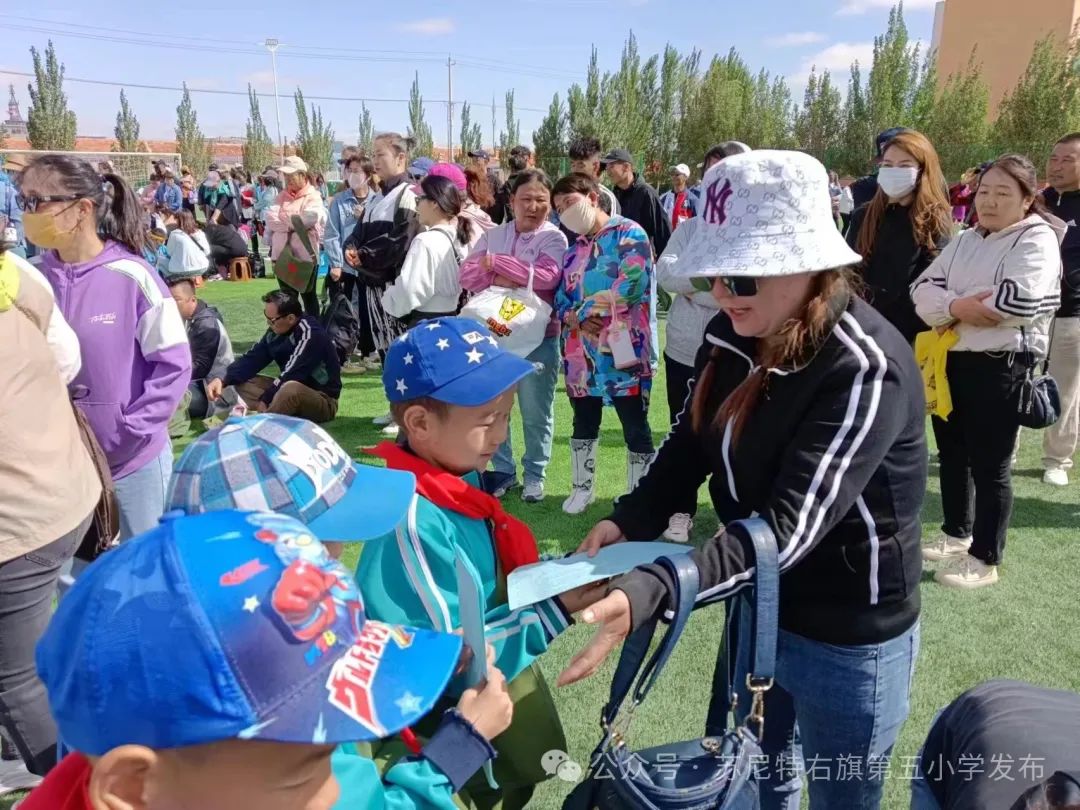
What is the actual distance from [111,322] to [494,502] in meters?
1.85

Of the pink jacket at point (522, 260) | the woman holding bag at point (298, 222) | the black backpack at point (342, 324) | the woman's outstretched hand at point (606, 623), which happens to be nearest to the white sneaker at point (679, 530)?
the pink jacket at point (522, 260)

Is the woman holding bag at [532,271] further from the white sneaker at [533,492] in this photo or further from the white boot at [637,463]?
the white boot at [637,463]

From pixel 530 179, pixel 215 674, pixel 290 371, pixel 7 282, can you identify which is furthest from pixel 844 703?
pixel 290 371

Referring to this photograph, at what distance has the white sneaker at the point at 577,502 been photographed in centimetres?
491

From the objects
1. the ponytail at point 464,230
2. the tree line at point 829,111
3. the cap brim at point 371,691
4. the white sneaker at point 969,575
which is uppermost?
the tree line at point 829,111

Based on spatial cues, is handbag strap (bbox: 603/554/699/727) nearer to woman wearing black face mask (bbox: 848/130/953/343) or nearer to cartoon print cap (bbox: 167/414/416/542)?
cartoon print cap (bbox: 167/414/416/542)

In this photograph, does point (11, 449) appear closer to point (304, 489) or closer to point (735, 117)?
point (304, 489)

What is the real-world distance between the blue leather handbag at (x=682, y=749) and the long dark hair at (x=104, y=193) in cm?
263

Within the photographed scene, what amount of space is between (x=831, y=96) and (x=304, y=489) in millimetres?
41554

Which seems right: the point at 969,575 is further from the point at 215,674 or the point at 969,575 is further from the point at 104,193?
the point at 104,193

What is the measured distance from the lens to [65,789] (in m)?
0.96

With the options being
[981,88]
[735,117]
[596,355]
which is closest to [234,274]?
[596,355]

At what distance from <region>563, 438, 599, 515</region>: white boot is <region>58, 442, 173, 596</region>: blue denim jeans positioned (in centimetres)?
245

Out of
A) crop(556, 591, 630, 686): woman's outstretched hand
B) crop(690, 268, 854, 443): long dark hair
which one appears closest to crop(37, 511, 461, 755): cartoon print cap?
crop(556, 591, 630, 686): woman's outstretched hand
